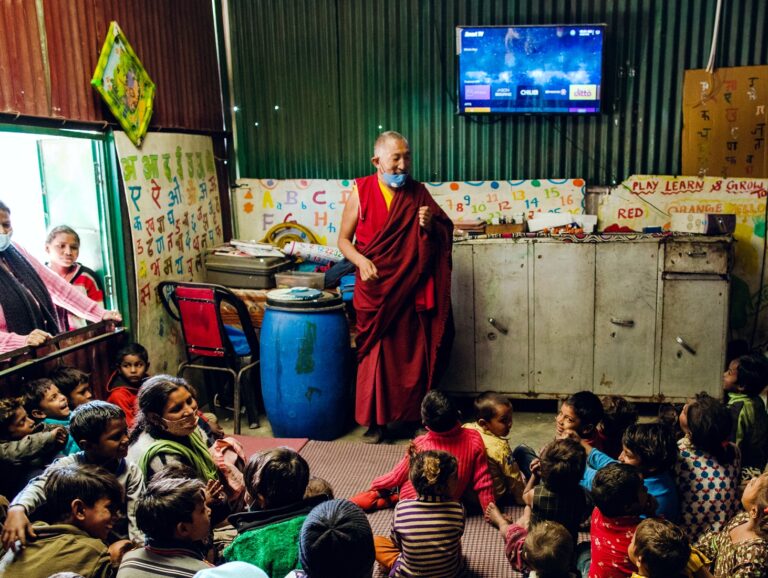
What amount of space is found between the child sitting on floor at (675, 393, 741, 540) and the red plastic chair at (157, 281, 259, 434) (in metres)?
2.98

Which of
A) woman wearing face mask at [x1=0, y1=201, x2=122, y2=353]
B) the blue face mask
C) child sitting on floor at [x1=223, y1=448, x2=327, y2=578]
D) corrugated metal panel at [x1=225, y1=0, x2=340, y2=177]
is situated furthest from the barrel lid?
child sitting on floor at [x1=223, y1=448, x2=327, y2=578]

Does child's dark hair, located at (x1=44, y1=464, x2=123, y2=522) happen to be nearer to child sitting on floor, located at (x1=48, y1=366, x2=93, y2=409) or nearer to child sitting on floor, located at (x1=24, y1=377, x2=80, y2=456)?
child sitting on floor, located at (x1=24, y1=377, x2=80, y2=456)

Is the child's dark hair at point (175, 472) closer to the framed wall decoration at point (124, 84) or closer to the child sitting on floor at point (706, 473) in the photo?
the child sitting on floor at point (706, 473)

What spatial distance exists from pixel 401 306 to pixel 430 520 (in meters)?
2.18

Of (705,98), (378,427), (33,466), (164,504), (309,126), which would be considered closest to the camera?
(164,504)

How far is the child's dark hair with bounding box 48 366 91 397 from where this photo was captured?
366 cm

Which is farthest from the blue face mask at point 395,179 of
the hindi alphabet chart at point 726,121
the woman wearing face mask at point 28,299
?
the hindi alphabet chart at point 726,121

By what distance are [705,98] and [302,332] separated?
3.57 metres

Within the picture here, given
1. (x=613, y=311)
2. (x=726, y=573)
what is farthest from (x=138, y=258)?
(x=726, y=573)

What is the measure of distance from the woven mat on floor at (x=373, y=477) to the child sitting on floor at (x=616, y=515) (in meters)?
0.70

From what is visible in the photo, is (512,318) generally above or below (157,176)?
below

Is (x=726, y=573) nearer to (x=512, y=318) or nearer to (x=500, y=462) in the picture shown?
(x=500, y=462)

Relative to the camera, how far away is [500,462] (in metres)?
3.60

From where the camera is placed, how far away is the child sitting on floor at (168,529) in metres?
2.17
